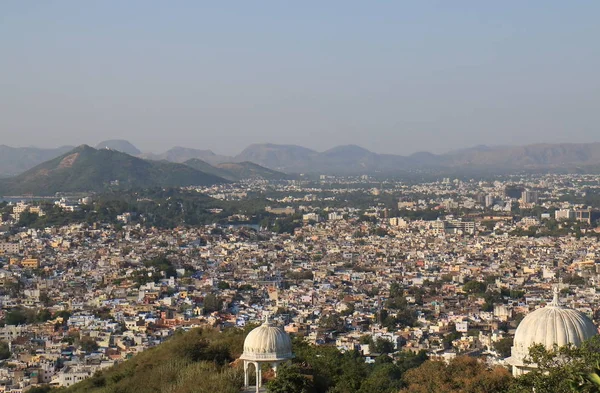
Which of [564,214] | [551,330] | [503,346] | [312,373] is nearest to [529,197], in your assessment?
[564,214]

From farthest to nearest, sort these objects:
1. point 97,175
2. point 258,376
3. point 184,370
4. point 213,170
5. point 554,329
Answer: point 213,170, point 97,175, point 184,370, point 258,376, point 554,329

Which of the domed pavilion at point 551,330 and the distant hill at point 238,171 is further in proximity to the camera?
the distant hill at point 238,171

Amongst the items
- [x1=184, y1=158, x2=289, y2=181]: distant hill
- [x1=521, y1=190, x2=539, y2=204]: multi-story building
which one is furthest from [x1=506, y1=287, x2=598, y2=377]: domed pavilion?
[x1=184, y1=158, x2=289, y2=181]: distant hill

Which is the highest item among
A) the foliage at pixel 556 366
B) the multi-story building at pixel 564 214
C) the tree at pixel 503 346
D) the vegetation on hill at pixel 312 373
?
the foliage at pixel 556 366

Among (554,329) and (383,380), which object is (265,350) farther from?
(383,380)

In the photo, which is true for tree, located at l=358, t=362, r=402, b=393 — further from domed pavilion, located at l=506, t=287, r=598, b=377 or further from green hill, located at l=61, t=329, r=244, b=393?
domed pavilion, located at l=506, t=287, r=598, b=377

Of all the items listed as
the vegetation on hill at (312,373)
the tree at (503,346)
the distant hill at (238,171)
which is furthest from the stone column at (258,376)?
the distant hill at (238,171)

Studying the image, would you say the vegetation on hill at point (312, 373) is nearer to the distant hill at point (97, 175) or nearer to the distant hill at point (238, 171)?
the distant hill at point (97, 175)

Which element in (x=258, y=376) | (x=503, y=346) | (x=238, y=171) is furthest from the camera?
(x=238, y=171)
